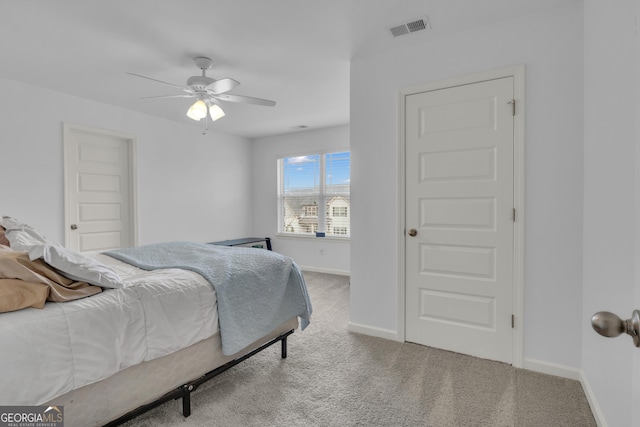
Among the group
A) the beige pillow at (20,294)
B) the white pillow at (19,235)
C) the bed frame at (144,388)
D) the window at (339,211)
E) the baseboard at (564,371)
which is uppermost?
the window at (339,211)

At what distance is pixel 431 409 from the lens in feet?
6.08

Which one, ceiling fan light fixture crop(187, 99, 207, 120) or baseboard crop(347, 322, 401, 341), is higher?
ceiling fan light fixture crop(187, 99, 207, 120)

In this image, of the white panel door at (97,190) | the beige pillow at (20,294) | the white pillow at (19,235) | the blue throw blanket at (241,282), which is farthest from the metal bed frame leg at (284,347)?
the white panel door at (97,190)

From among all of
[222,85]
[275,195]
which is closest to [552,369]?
[222,85]

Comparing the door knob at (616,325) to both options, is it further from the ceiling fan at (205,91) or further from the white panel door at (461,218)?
the ceiling fan at (205,91)

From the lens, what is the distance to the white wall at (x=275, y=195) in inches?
215

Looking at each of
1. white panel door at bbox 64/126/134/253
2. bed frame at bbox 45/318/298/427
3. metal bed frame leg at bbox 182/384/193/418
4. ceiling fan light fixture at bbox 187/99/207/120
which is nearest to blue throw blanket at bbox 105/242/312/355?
bed frame at bbox 45/318/298/427

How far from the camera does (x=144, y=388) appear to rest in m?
1.60

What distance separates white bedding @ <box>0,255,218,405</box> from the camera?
1.18 metres

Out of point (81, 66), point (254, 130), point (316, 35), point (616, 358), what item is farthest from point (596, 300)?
point (254, 130)

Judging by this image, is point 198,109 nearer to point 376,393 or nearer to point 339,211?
point 376,393

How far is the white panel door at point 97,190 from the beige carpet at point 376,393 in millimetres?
3000

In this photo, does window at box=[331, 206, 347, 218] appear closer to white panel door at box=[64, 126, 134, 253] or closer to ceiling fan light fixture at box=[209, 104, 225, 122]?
ceiling fan light fixture at box=[209, 104, 225, 122]

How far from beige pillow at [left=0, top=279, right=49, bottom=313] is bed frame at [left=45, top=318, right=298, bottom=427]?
40cm
